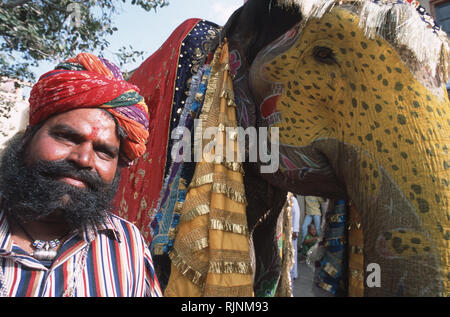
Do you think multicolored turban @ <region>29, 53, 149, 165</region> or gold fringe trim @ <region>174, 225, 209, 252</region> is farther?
gold fringe trim @ <region>174, 225, 209, 252</region>

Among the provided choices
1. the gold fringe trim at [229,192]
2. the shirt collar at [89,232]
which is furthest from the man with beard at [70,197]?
the gold fringe trim at [229,192]

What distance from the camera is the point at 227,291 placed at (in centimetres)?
137

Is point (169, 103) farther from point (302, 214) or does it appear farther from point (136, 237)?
point (302, 214)

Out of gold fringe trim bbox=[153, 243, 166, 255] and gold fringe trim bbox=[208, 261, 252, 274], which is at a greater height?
gold fringe trim bbox=[153, 243, 166, 255]

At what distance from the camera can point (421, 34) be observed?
1.10 metres

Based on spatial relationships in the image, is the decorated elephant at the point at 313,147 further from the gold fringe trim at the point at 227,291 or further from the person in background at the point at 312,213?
the person in background at the point at 312,213

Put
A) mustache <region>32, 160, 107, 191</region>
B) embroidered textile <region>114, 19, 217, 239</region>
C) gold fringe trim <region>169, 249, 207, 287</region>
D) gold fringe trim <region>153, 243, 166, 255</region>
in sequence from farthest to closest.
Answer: embroidered textile <region>114, 19, 217, 239</region> < gold fringe trim <region>153, 243, 166, 255</region> < gold fringe trim <region>169, 249, 207, 287</region> < mustache <region>32, 160, 107, 191</region>

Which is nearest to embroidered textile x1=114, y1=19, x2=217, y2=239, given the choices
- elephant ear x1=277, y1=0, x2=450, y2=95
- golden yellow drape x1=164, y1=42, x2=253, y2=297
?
golden yellow drape x1=164, y1=42, x2=253, y2=297

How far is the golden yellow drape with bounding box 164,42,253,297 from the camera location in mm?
1392

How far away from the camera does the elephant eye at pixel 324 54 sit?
1.29 meters

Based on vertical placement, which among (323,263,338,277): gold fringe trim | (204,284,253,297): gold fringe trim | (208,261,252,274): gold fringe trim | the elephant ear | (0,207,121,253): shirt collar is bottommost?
(204,284,253,297): gold fringe trim

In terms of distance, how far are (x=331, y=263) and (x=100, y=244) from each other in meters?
1.27

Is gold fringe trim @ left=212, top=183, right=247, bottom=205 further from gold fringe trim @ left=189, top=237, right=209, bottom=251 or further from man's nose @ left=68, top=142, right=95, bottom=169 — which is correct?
man's nose @ left=68, top=142, right=95, bottom=169

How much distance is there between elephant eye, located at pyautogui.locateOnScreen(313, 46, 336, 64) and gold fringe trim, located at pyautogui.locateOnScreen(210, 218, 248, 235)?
2.31 ft
